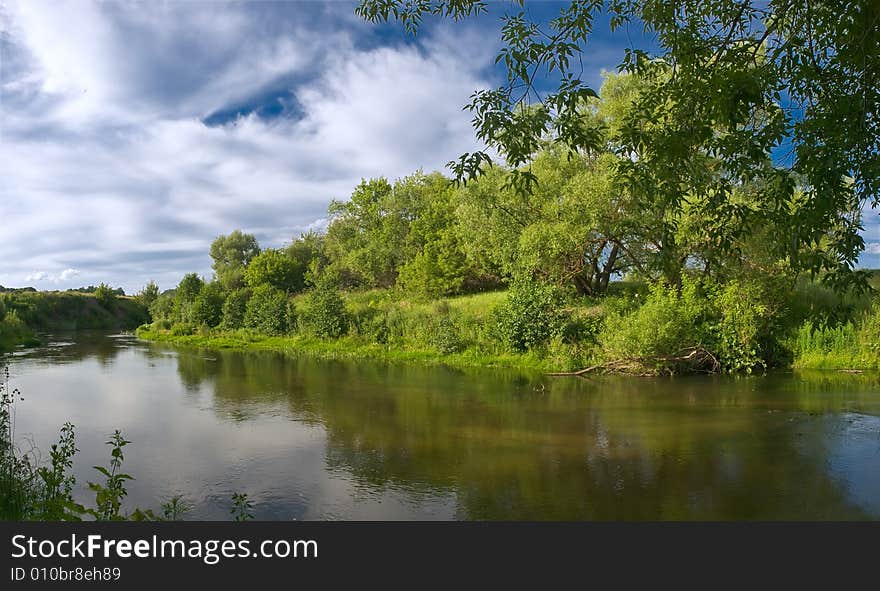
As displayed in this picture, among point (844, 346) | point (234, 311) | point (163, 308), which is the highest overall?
point (163, 308)

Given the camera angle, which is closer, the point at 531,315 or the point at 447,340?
the point at 531,315

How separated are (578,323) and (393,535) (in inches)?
729

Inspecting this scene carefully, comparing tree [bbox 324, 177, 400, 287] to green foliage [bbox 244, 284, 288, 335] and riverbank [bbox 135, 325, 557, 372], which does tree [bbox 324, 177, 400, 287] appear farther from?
riverbank [bbox 135, 325, 557, 372]

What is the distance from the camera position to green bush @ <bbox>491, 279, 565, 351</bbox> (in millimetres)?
22203

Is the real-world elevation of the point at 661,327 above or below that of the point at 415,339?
above

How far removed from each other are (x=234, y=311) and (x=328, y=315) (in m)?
12.6

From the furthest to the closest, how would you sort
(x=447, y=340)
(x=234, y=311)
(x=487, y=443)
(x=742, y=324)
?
(x=234, y=311), (x=447, y=340), (x=742, y=324), (x=487, y=443)

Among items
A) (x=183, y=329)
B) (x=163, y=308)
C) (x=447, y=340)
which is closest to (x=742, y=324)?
(x=447, y=340)

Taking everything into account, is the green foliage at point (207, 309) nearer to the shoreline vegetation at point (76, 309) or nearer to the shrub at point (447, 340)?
the shoreline vegetation at point (76, 309)

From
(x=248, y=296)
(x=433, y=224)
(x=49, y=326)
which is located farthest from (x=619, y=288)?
(x=49, y=326)

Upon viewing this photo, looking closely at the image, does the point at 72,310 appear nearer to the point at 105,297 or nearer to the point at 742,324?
the point at 105,297

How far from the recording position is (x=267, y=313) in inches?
1451

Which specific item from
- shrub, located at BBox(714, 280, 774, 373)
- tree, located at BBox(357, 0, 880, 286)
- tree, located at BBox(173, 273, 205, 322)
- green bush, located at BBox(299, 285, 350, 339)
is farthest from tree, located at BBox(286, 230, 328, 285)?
tree, located at BBox(357, 0, 880, 286)

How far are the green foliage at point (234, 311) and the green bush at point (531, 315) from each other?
23770 mm
